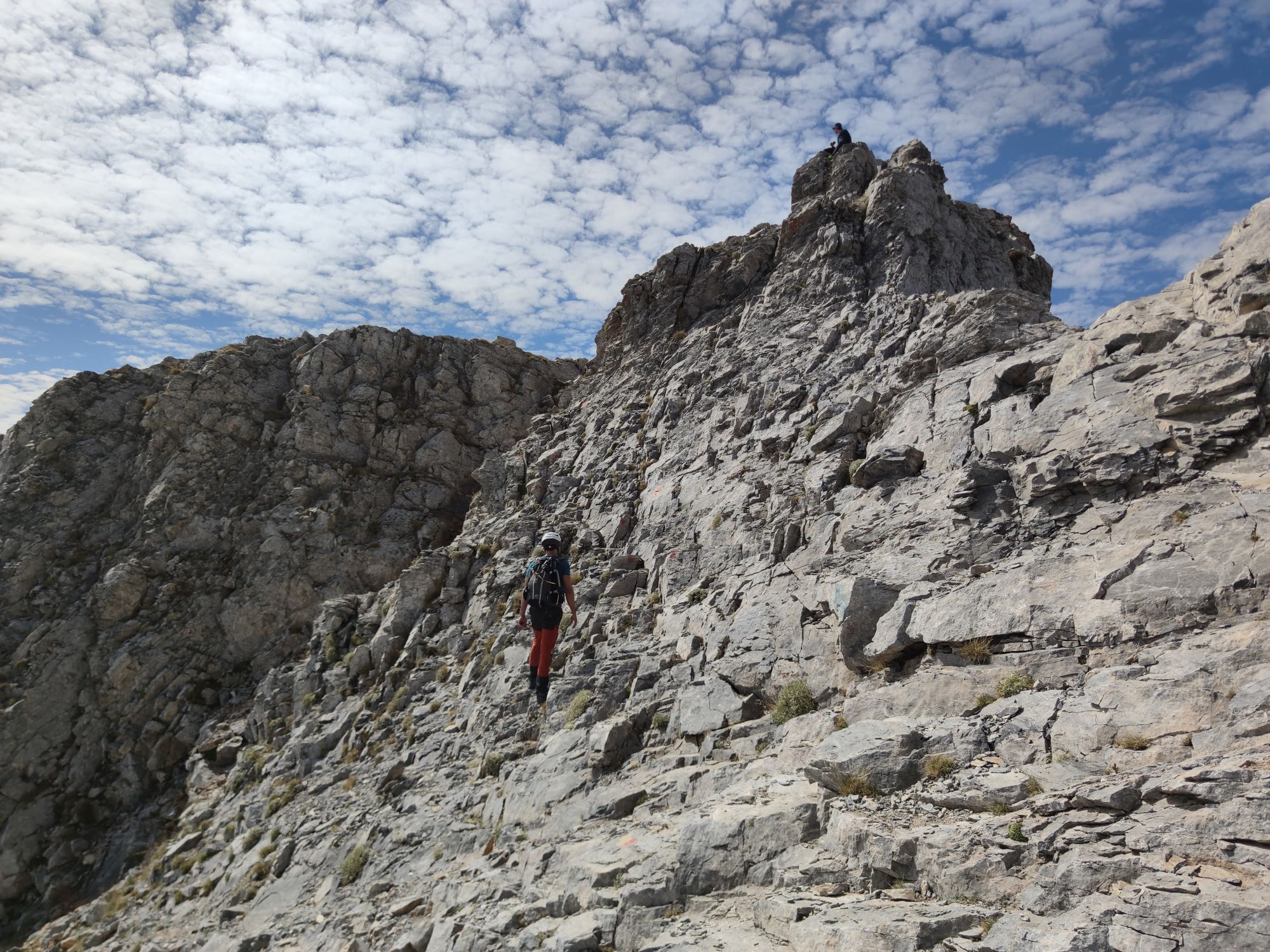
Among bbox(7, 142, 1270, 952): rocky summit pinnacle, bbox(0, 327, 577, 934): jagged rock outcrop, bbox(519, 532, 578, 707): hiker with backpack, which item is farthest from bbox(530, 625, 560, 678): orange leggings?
bbox(0, 327, 577, 934): jagged rock outcrop

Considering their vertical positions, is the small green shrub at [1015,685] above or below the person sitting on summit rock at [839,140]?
below

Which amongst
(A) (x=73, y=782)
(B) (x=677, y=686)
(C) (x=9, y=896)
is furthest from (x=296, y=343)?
(B) (x=677, y=686)

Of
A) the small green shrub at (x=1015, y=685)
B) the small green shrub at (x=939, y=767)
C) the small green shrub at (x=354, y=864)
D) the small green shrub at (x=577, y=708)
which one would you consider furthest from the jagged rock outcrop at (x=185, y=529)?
the small green shrub at (x=1015, y=685)

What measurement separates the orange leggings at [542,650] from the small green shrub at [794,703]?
245 inches

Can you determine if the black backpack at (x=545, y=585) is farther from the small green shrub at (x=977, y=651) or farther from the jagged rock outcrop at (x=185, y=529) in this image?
the small green shrub at (x=977, y=651)

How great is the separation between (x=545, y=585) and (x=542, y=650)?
1.46 metres

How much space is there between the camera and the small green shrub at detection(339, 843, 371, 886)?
14289 millimetres

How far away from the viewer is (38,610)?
2942 cm

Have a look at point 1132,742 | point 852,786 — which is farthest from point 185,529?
point 1132,742

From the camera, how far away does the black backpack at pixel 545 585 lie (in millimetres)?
15617

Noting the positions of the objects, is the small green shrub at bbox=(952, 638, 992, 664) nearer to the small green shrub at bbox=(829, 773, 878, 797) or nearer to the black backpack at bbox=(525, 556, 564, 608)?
the small green shrub at bbox=(829, 773, 878, 797)

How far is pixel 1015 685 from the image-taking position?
845 centimetres

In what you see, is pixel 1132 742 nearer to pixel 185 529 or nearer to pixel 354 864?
pixel 354 864

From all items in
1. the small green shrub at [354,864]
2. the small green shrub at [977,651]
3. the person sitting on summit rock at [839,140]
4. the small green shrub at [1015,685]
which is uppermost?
the person sitting on summit rock at [839,140]
